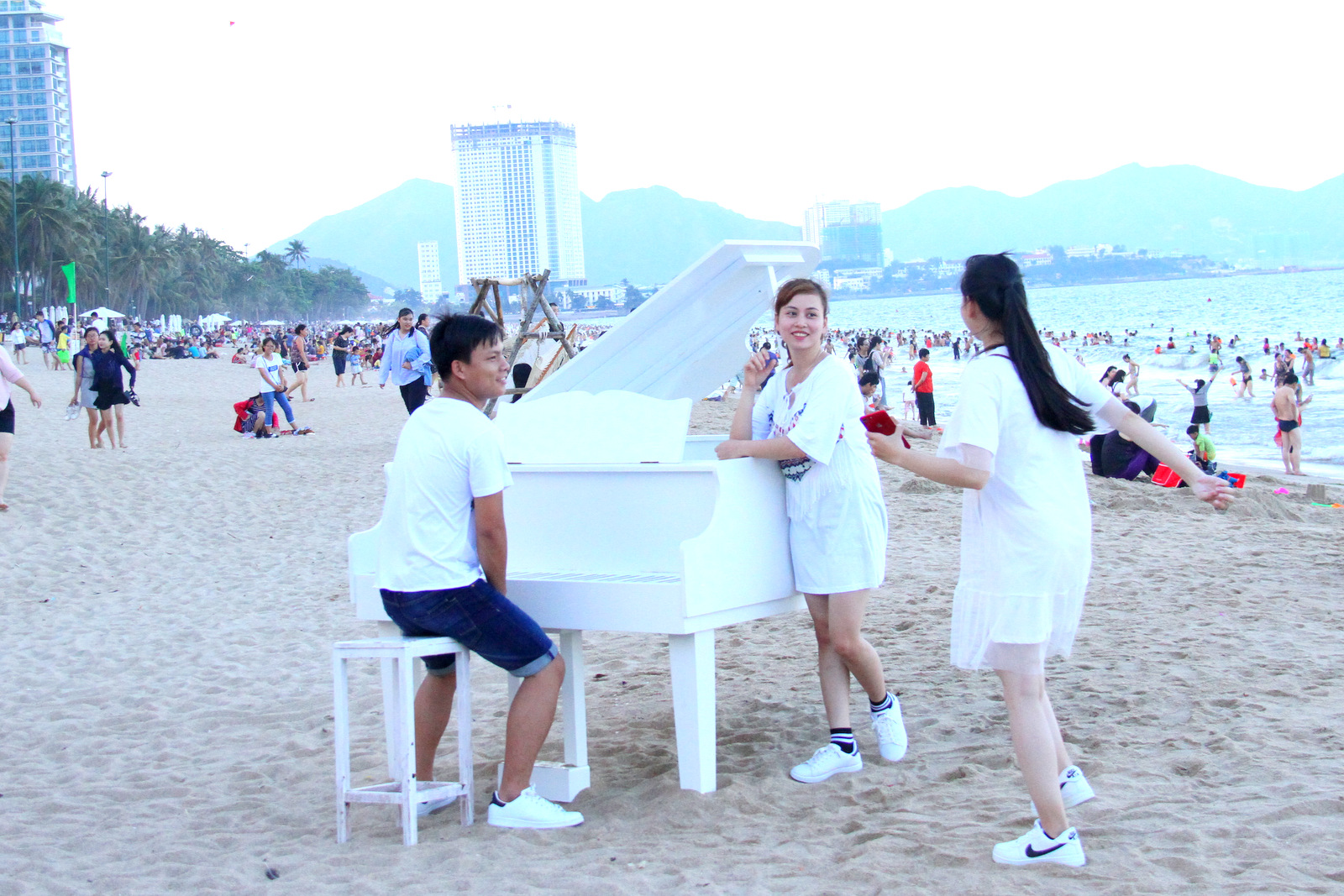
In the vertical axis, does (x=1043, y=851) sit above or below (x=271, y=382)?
below

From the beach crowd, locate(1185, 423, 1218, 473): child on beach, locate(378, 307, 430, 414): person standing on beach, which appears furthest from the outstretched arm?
locate(1185, 423, 1218, 473): child on beach

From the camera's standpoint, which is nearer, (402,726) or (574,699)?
(402,726)

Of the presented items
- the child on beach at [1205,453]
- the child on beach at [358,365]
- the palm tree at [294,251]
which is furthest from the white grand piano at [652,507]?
the palm tree at [294,251]

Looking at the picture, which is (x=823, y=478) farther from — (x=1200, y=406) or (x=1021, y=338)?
(x=1200, y=406)

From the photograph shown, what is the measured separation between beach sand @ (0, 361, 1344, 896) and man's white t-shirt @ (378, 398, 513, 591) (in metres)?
0.90

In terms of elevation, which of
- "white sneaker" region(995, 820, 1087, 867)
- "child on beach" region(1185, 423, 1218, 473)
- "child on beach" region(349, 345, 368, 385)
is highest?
"child on beach" region(349, 345, 368, 385)

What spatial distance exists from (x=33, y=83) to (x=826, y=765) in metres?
179

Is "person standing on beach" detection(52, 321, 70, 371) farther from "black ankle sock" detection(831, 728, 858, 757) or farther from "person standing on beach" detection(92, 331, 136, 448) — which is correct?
"black ankle sock" detection(831, 728, 858, 757)

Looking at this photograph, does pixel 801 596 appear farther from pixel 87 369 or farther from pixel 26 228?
pixel 26 228

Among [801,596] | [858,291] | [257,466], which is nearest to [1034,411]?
[801,596]

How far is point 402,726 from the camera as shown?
11.7ft

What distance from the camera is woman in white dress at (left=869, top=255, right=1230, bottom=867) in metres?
3.04

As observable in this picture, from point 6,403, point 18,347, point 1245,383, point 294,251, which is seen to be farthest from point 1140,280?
point 6,403

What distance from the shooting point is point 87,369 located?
15.1 meters
